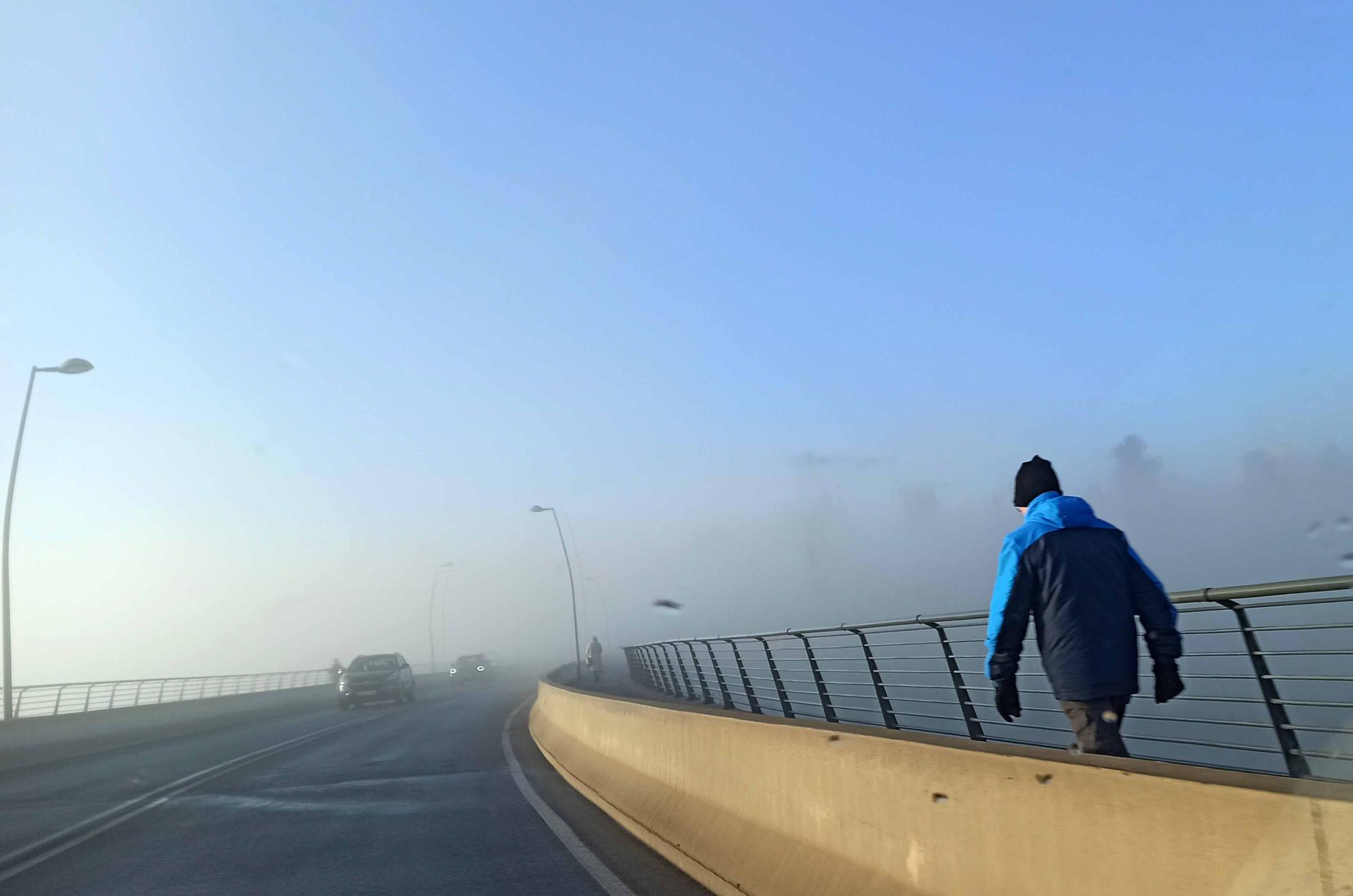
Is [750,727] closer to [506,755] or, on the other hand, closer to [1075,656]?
[1075,656]

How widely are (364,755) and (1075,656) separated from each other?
14.7 metres

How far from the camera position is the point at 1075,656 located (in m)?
4.90

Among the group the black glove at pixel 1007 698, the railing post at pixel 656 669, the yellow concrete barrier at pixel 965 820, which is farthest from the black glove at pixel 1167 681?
the railing post at pixel 656 669

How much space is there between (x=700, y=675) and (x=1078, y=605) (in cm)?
1608

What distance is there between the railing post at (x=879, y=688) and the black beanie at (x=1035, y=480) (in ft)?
11.0

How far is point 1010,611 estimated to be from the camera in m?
5.03

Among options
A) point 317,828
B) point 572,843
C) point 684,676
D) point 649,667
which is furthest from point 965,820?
point 649,667

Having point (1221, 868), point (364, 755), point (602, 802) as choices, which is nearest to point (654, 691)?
point (364, 755)

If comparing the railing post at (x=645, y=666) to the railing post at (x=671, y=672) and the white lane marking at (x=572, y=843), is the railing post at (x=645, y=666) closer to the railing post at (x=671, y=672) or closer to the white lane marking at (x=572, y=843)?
the railing post at (x=671, y=672)

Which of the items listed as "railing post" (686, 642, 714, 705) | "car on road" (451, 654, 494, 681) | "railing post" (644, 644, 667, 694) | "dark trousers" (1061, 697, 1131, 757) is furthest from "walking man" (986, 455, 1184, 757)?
"car on road" (451, 654, 494, 681)

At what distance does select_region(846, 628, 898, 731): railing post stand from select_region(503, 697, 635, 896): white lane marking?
7.49 ft

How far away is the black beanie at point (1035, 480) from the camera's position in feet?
17.3

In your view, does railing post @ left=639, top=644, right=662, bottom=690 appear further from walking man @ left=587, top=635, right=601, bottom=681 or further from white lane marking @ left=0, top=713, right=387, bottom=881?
white lane marking @ left=0, top=713, right=387, bottom=881

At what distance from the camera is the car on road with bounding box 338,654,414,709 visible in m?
39.7
